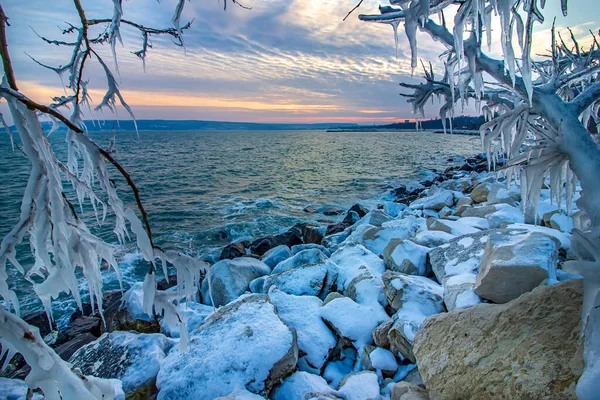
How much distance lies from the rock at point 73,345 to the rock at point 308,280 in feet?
10.2

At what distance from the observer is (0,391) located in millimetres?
2924

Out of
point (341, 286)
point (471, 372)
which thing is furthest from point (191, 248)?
→ point (471, 372)

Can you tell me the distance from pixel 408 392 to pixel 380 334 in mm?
1037

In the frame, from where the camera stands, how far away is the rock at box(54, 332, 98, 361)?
14.8 feet

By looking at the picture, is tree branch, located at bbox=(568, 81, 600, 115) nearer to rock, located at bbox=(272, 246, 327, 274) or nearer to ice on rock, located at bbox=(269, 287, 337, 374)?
ice on rock, located at bbox=(269, 287, 337, 374)

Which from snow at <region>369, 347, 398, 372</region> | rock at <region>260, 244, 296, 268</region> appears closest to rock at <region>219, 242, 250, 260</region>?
rock at <region>260, 244, 296, 268</region>

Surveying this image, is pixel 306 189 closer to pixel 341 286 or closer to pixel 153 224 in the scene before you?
pixel 153 224

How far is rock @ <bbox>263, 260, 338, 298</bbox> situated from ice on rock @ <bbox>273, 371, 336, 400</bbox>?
205cm

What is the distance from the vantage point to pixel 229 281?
629 centimetres

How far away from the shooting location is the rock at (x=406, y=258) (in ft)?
17.9

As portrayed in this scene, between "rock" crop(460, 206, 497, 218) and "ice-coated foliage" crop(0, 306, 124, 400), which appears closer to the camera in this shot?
"ice-coated foliage" crop(0, 306, 124, 400)

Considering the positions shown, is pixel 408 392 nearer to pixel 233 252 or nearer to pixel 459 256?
pixel 459 256

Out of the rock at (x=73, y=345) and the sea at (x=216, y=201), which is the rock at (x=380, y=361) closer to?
the sea at (x=216, y=201)

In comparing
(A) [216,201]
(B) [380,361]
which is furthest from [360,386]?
(A) [216,201]
